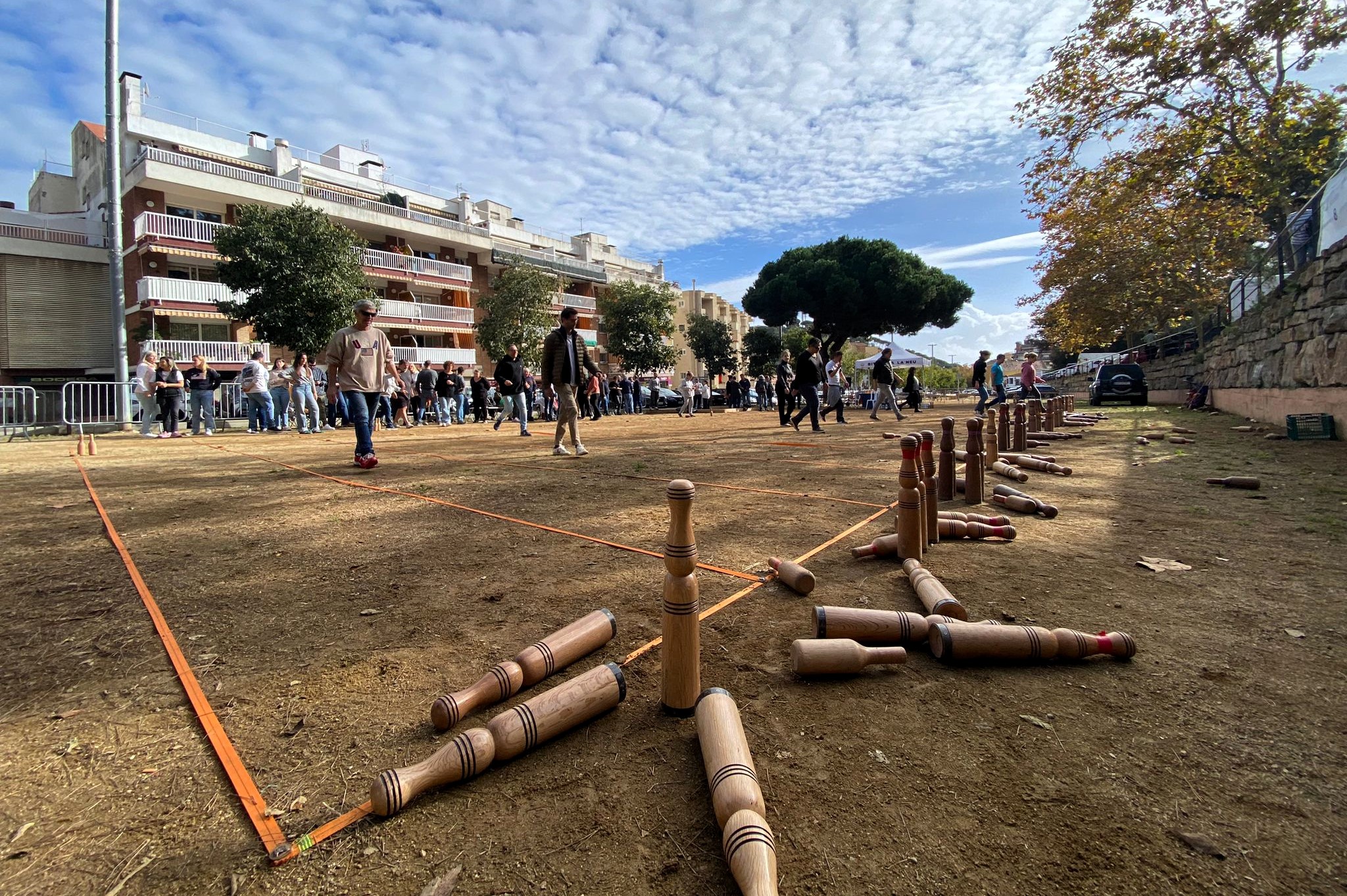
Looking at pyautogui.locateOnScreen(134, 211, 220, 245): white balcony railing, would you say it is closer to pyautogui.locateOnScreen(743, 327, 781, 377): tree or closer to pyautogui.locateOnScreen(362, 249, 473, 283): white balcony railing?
pyautogui.locateOnScreen(362, 249, 473, 283): white balcony railing

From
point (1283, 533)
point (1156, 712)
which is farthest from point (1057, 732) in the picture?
point (1283, 533)

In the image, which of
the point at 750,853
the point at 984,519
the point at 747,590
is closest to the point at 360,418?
the point at 747,590

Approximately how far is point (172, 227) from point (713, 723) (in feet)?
110

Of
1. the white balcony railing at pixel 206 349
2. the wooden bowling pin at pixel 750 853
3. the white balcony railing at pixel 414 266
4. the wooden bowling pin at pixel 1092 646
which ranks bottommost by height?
the wooden bowling pin at pixel 750 853

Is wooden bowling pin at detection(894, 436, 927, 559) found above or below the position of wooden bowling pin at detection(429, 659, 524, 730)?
above

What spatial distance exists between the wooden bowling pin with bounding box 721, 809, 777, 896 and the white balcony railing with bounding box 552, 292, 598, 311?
150 ft

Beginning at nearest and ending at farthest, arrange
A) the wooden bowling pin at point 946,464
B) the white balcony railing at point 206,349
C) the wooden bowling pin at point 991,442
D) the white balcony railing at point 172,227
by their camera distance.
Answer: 1. the wooden bowling pin at point 946,464
2. the wooden bowling pin at point 991,442
3. the white balcony railing at point 206,349
4. the white balcony railing at point 172,227

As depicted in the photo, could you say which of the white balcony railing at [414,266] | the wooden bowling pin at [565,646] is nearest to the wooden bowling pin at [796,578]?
the wooden bowling pin at [565,646]

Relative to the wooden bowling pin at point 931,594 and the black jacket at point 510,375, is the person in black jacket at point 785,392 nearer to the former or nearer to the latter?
the black jacket at point 510,375

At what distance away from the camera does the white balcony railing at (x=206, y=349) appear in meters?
24.5

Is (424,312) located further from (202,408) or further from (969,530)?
(969,530)

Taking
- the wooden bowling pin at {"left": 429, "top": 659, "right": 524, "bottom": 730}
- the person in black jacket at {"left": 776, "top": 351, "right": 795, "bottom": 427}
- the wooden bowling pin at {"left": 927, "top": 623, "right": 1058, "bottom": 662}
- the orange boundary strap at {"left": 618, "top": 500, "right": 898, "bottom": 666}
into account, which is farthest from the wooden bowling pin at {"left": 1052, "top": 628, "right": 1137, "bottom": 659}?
the person in black jacket at {"left": 776, "top": 351, "right": 795, "bottom": 427}

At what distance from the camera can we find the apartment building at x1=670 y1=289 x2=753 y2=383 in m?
64.6

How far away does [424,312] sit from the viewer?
35.1 m
